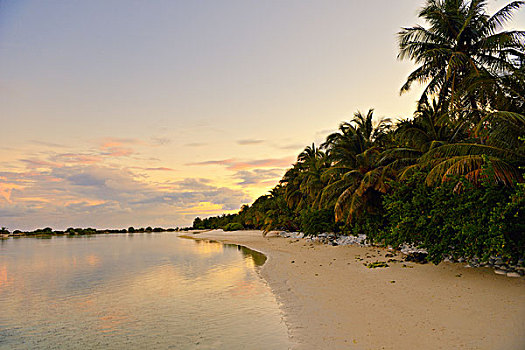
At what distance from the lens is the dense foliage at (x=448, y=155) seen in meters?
10.1

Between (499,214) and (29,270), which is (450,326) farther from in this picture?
(29,270)

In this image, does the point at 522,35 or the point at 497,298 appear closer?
the point at 497,298

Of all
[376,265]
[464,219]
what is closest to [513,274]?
[464,219]

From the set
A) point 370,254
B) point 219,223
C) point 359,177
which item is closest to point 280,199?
point 359,177

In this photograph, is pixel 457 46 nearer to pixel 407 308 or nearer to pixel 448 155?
pixel 448 155

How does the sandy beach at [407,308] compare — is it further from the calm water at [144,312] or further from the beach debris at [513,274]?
the calm water at [144,312]

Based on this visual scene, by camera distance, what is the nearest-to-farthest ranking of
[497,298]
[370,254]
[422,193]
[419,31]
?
1. [497,298]
2. [422,193]
3. [370,254]
4. [419,31]

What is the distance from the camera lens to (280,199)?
49469mm

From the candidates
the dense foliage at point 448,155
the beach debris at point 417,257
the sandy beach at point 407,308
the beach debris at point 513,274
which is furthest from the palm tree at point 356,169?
the beach debris at point 513,274

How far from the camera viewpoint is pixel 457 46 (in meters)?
20.0

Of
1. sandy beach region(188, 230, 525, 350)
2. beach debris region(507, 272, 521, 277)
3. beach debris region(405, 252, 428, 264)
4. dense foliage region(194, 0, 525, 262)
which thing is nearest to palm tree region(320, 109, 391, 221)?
dense foliage region(194, 0, 525, 262)

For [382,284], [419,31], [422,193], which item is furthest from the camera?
[419,31]

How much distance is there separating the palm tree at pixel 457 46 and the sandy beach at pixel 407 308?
10.6m

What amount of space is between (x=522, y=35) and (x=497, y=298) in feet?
53.1
